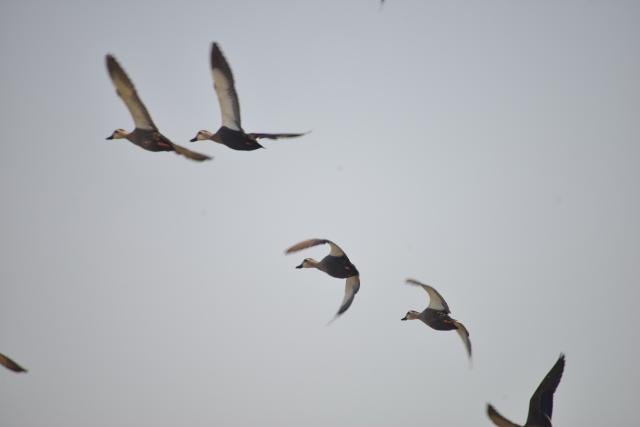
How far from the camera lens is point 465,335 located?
1795 centimetres

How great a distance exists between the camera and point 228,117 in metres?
17.5

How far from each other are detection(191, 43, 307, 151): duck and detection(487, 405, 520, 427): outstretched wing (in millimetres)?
6959

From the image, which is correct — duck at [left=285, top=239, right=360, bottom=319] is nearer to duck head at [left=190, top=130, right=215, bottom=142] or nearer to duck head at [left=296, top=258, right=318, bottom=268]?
duck head at [left=296, top=258, right=318, bottom=268]

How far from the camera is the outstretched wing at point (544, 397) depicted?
14875 mm

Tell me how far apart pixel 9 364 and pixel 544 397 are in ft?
36.0

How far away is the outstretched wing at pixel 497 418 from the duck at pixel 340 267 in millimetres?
4962

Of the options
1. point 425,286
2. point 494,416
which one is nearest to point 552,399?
point 494,416

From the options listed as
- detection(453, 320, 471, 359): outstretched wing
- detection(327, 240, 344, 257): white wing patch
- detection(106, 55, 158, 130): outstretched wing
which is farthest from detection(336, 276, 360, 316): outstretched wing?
detection(106, 55, 158, 130): outstretched wing

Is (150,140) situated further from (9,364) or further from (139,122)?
(9,364)

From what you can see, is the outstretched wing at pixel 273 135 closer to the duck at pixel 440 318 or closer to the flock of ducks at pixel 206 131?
the flock of ducks at pixel 206 131

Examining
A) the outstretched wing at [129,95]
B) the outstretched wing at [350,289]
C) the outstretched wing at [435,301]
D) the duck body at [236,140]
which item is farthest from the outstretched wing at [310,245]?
the outstretched wing at [129,95]

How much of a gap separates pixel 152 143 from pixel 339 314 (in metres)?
6.44

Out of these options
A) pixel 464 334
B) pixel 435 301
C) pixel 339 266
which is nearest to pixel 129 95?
pixel 339 266

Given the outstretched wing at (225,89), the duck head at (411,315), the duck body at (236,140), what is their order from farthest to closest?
the duck head at (411,315) → the duck body at (236,140) → the outstretched wing at (225,89)
